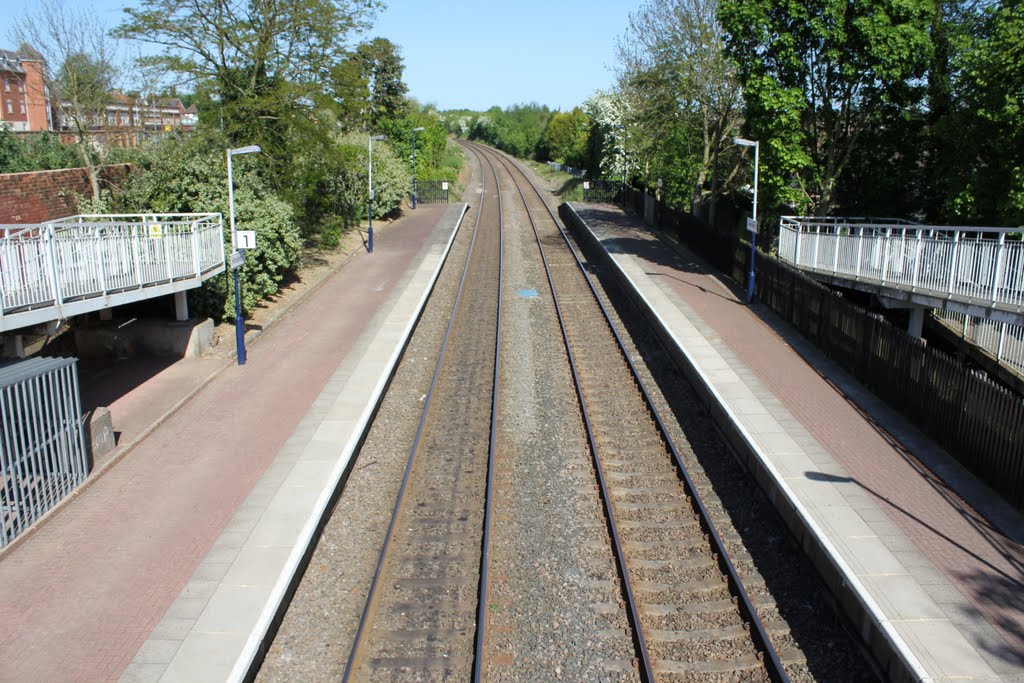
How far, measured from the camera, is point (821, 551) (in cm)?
979

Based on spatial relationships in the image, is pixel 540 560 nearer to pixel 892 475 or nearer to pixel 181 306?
pixel 892 475

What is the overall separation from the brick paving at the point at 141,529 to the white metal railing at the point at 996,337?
45.7 feet

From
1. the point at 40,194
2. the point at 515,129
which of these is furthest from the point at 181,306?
the point at 515,129

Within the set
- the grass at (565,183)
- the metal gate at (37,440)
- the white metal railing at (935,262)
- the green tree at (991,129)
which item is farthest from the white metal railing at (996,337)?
the grass at (565,183)

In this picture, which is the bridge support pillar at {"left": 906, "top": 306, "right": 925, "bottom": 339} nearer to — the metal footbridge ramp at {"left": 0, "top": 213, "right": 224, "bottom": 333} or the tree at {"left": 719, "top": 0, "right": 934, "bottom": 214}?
the tree at {"left": 719, "top": 0, "right": 934, "bottom": 214}

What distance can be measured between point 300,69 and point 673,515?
22667 millimetres

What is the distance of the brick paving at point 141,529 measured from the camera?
819 cm

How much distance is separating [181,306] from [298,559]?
10686 millimetres

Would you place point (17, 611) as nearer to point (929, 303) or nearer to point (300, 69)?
point (929, 303)

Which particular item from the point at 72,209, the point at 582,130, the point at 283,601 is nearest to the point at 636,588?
the point at 283,601

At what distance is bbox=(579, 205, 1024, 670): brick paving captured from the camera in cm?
911

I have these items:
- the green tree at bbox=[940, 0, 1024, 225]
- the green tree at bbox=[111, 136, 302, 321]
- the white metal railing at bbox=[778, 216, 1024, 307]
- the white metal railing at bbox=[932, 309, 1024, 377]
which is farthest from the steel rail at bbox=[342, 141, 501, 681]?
the green tree at bbox=[940, 0, 1024, 225]

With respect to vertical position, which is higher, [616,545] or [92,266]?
[92,266]

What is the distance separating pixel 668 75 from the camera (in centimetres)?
3259
